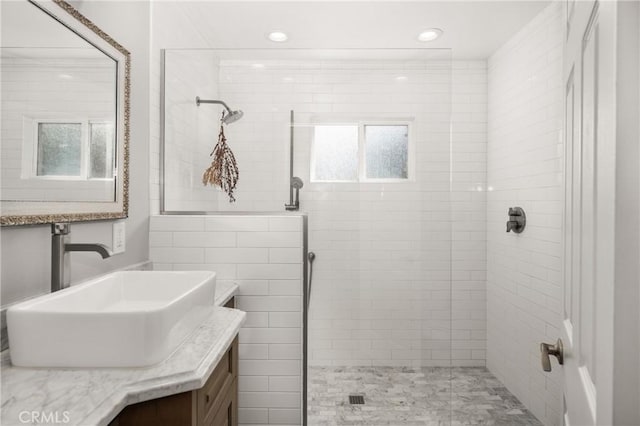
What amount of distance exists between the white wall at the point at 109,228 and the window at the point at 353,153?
3.05 feet

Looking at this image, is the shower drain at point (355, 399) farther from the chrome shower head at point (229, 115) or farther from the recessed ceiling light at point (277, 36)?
the recessed ceiling light at point (277, 36)

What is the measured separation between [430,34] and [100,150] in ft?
7.20

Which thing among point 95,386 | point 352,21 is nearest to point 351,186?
point 352,21

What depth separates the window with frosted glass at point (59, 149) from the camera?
4.03ft

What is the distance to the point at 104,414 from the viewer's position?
2.42 feet

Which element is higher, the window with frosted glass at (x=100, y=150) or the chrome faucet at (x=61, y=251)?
the window with frosted glass at (x=100, y=150)

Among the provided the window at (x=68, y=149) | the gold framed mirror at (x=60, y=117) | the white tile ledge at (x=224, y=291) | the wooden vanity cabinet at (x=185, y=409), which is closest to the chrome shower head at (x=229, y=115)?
the gold framed mirror at (x=60, y=117)

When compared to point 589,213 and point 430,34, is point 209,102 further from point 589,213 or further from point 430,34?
point 589,213

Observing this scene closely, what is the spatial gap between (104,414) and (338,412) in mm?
1716

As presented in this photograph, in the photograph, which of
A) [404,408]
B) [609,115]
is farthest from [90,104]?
[404,408]

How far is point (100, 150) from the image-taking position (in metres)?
1.55

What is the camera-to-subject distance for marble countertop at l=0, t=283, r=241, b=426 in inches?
28.6

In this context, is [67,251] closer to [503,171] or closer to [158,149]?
[158,149]

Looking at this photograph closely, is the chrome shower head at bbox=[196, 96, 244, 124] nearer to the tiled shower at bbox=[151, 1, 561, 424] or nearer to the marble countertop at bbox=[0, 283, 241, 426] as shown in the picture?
the tiled shower at bbox=[151, 1, 561, 424]
